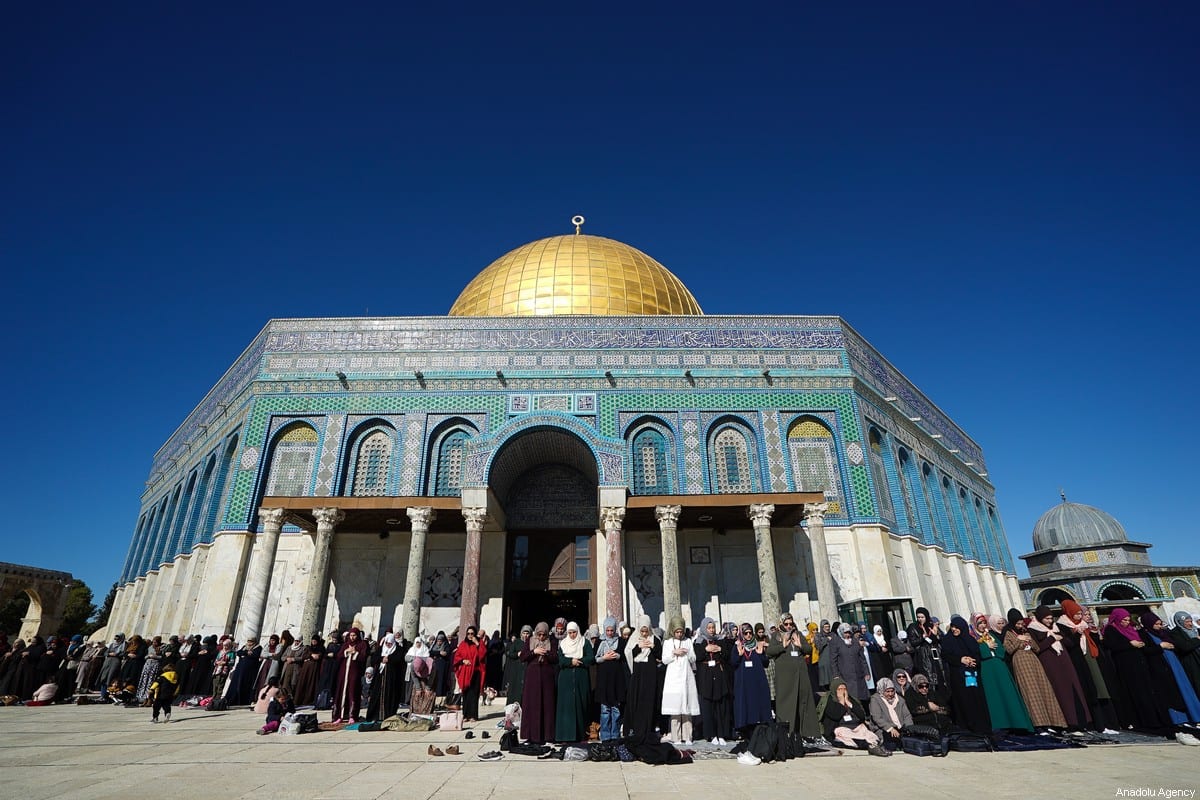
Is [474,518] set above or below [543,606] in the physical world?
above

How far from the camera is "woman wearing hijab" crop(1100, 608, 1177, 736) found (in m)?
6.33

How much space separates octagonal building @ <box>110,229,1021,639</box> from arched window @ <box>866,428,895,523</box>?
0.27ft

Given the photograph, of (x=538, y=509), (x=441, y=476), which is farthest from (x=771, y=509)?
(x=441, y=476)

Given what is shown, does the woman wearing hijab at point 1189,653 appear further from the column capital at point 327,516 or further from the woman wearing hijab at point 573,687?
the column capital at point 327,516

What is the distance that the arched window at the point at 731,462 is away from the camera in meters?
15.1

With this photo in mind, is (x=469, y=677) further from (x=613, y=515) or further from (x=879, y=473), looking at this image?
(x=879, y=473)

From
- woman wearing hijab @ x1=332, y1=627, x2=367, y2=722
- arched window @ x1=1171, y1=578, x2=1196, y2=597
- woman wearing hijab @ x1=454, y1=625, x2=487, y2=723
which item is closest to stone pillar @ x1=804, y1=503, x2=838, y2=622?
woman wearing hijab @ x1=454, y1=625, x2=487, y2=723

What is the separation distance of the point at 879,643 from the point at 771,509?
4.79m

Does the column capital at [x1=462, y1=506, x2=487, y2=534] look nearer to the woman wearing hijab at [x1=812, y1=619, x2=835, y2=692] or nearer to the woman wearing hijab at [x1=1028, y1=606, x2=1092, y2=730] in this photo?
the woman wearing hijab at [x1=812, y1=619, x2=835, y2=692]

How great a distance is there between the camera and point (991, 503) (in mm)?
25016

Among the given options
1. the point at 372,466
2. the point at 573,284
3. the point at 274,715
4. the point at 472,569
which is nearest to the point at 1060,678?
the point at 274,715

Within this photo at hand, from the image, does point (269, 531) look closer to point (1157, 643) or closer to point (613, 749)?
point (613, 749)

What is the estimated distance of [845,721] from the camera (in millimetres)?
6305

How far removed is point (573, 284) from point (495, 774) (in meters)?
16.3
